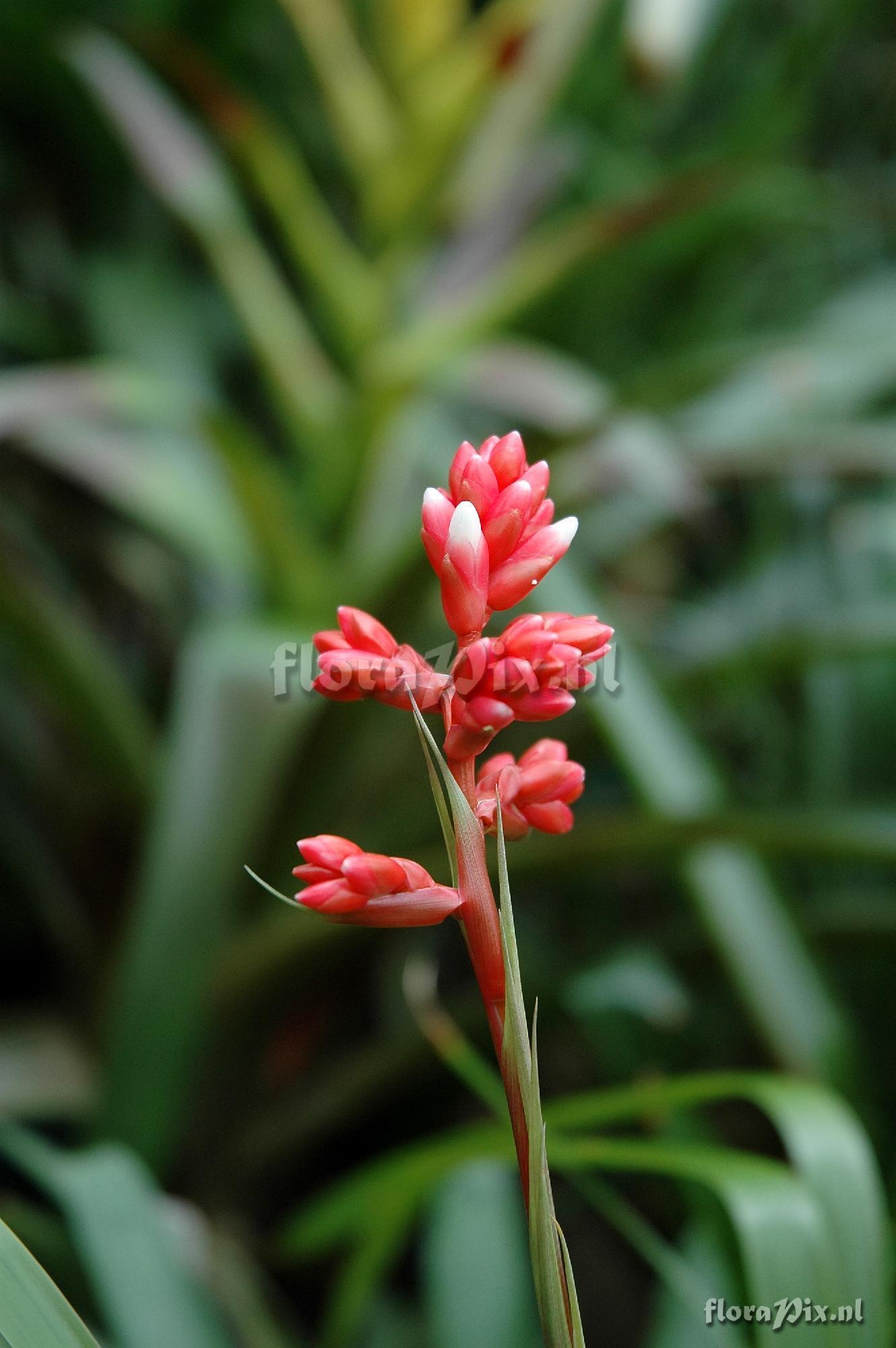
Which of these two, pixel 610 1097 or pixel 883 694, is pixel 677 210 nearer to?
pixel 883 694

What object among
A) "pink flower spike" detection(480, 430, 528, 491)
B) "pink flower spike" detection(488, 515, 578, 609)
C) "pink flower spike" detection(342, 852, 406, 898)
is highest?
"pink flower spike" detection(480, 430, 528, 491)

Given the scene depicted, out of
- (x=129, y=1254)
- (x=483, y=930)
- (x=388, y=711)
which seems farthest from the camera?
(x=388, y=711)

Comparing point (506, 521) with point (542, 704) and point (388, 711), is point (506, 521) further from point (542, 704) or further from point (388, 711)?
point (388, 711)

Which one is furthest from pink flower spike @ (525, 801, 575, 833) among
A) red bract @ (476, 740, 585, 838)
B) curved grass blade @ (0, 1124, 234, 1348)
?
curved grass blade @ (0, 1124, 234, 1348)

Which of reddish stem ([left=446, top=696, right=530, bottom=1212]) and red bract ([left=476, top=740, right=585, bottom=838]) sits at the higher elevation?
red bract ([left=476, top=740, right=585, bottom=838])

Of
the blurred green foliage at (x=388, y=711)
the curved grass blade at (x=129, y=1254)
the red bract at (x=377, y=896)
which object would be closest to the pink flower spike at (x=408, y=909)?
the red bract at (x=377, y=896)

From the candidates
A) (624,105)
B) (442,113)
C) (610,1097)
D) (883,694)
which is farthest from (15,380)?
(624,105)

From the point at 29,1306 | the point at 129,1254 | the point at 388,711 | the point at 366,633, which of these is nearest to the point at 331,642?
the point at 366,633

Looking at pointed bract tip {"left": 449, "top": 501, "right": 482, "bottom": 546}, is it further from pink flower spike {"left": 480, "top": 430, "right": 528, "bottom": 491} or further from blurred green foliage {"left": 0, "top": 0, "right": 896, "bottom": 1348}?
blurred green foliage {"left": 0, "top": 0, "right": 896, "bottom": 1348}
